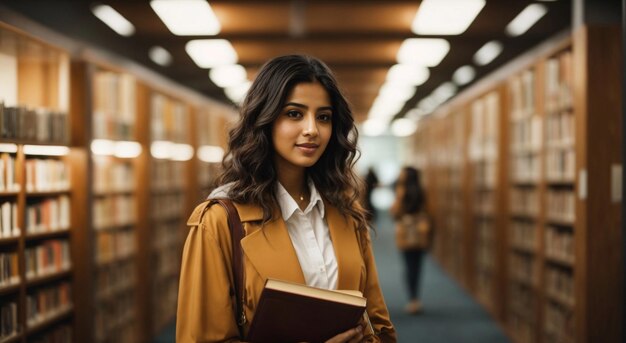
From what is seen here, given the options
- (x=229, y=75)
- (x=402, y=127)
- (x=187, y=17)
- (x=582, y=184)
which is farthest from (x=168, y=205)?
(x=402, y=127)

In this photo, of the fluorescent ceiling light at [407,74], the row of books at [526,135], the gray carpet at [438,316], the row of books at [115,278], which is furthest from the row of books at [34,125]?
the fluorescent ceiling light at [407,74]

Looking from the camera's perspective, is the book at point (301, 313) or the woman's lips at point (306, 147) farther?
the woman's lips at point (306, 147)

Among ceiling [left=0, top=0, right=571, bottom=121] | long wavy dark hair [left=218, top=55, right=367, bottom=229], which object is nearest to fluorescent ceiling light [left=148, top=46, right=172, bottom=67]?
ceiling [left=0, top=0, right=571, bottom=121]

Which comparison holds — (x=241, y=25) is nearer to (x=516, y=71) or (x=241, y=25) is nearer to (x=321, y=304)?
(x=516, y=71)

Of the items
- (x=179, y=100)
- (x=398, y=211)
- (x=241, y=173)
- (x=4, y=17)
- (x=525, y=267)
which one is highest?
(x=4, y=17)

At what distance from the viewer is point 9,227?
331 cm

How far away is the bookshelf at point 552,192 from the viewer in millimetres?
3789

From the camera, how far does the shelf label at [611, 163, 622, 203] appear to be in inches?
143

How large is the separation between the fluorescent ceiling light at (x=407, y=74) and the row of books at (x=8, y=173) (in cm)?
577

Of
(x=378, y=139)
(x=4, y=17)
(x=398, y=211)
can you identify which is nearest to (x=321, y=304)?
(x=4, y=17)

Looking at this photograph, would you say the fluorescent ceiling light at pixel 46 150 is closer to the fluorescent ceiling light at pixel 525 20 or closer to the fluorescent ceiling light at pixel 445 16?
the fluorescent ceiling light at pixel 445 16

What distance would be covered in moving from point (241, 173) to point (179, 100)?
5.12 meters

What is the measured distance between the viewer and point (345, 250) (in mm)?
1868

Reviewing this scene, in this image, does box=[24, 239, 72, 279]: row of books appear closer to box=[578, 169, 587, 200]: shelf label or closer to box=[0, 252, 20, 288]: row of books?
box=[0, 252, 20, 288]: row of books
